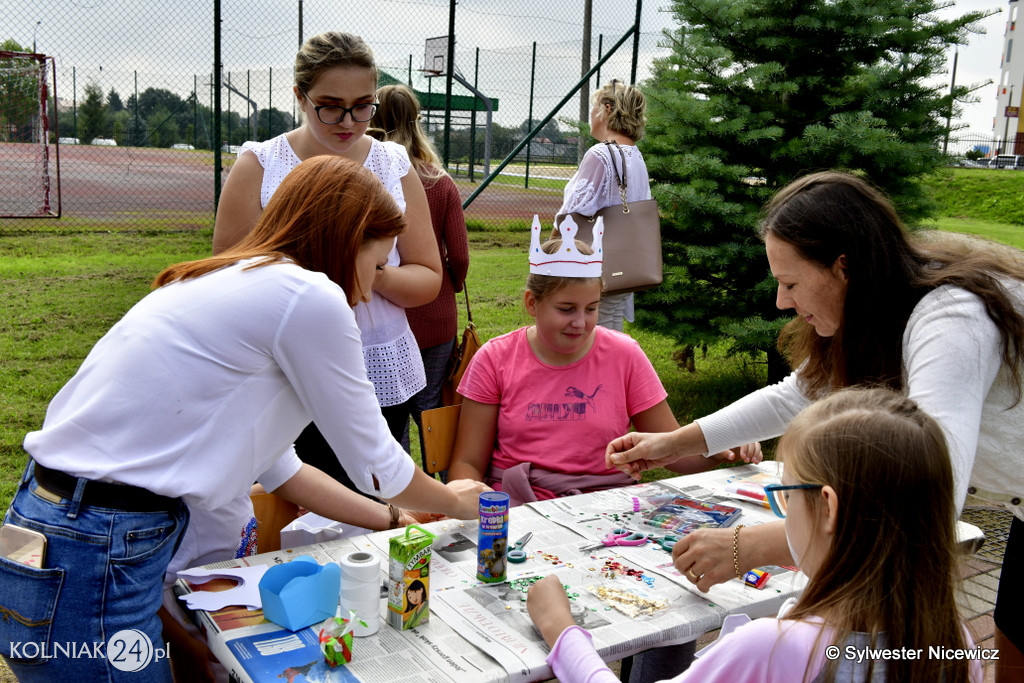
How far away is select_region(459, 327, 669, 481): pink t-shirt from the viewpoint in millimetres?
2850

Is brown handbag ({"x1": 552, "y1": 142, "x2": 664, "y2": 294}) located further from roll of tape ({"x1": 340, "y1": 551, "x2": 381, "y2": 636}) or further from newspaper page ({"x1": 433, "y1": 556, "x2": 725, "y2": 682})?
roll of tape ({"x1": 340, "y1": 551, "x2": 381, "y2": 636})

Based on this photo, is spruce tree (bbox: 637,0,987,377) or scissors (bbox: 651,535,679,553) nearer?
scissors (bbox: 651,535,679,553)

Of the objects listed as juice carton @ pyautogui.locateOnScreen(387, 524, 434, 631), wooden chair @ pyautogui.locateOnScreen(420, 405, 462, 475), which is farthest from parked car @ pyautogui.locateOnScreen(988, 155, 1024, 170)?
juice carton @ pyautogui.locateOnScreen(387, 524, 434, 631)

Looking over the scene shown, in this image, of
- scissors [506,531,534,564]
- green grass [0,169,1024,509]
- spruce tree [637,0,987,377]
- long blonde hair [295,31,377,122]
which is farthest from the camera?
green grass [0,169,1024,509]

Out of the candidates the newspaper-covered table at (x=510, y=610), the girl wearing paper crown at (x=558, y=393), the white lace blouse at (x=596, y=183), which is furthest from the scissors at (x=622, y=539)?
the white lace blouse at (x=596, y=183)

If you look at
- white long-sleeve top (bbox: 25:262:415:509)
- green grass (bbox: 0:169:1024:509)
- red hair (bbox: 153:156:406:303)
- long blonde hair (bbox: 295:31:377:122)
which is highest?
long blonde hair (bbox: 295:31:377:122)

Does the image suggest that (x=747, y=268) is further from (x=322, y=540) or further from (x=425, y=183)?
(x=322, y=540)

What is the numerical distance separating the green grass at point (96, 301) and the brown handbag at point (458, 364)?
1867 millimetres

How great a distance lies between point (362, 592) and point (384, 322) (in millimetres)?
1291

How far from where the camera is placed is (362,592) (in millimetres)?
1736

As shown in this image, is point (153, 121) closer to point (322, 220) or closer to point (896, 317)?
point (322, 220)

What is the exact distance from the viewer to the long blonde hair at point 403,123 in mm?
3572

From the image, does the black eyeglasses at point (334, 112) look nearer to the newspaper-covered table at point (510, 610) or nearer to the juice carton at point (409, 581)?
the newspaper-covered table at point (510, 610)

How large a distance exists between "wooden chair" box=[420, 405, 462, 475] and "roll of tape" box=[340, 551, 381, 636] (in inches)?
46.4
